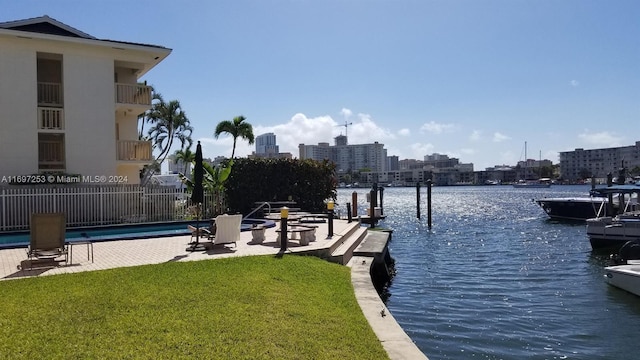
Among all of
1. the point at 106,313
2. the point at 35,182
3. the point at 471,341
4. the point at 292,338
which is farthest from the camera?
the point at 35,182

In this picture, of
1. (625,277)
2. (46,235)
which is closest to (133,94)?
(46,235)

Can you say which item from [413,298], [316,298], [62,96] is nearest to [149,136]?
[62,96]

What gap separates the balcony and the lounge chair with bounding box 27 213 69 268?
46.5 feet

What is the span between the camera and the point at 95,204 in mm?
21578

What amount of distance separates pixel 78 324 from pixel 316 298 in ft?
13.0

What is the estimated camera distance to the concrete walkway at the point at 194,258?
24.8 ft

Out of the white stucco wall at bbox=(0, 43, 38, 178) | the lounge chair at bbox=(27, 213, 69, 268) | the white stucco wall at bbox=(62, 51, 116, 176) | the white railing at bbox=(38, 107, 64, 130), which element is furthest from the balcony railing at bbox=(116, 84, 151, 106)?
the lounge chair at bbox=(27, 213, 69, 268)

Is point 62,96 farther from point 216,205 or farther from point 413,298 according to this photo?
point 413,298

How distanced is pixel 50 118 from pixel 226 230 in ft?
46.3

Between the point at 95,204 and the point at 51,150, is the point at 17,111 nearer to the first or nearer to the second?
the point at 51,150

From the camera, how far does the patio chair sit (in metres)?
13.6

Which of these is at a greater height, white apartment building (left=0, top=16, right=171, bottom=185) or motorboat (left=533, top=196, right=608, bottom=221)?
white apartment building (left=0, top=16, right=171, bottom=185)

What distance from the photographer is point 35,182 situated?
21109 mm

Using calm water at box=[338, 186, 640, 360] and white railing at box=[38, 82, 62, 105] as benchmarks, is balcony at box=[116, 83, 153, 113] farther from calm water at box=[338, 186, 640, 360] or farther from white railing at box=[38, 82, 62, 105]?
calm water at box=[338, 186, 640, 360]
